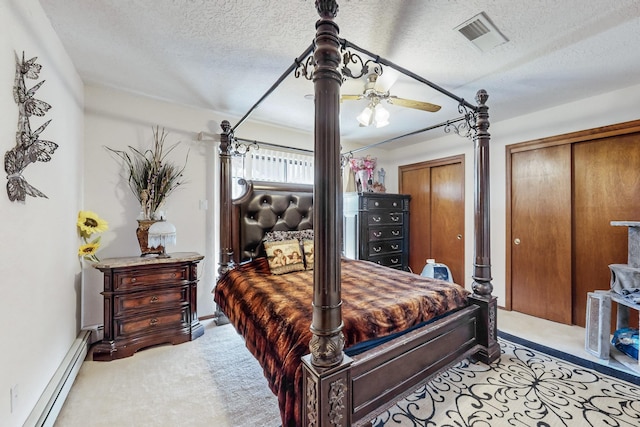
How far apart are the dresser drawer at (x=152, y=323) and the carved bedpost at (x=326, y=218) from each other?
1849 millimetres

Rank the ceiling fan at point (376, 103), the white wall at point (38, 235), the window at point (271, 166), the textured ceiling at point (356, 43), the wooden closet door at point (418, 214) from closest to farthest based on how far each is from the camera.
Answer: the white wall at point (38, 235), the textured ceiling at point (356, 43), the ceiling fan at point (376, 103), the window at point (271, 166), the wooden closet door at point (418, 214)

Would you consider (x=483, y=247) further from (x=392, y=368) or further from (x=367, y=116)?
(x=367, y=116)

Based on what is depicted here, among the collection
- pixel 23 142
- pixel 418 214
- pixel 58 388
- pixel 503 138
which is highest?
pixel 503 138

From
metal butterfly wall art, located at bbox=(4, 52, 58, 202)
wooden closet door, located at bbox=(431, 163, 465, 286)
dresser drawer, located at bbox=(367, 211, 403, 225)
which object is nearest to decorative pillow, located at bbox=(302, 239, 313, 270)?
dresser drawer, located at bbox=(367, 211, 403, 225)

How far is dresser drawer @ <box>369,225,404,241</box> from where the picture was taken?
12.4 ft

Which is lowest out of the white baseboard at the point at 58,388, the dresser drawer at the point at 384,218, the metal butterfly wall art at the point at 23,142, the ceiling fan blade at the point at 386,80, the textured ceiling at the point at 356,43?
the white baseboard at the point at 58,388

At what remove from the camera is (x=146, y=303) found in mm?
2373

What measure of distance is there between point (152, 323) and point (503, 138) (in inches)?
179

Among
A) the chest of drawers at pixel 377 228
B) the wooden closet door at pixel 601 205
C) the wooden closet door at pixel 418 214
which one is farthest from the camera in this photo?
the wooden closet door at pixel 418 214

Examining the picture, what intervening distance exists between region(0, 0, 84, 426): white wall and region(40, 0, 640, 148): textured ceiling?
273 mm

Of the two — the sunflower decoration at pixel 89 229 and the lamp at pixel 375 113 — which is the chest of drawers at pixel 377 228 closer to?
the lamp at pixel 375 113

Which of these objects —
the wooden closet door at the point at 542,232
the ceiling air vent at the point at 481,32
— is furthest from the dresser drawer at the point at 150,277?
the wooden closet door at the point at 542,232

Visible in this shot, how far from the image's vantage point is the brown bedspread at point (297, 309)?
4.47 ft

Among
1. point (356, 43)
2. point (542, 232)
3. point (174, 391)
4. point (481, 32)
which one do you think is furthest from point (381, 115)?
point (542, 232)
